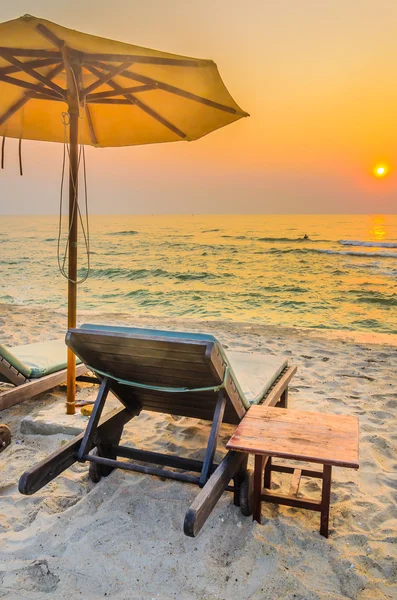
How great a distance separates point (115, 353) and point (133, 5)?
8.45m

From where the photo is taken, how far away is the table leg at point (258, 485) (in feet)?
8.14

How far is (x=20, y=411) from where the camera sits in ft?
13.8

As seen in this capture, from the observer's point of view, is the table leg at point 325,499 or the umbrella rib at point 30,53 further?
the umbrella rib at point 30,53

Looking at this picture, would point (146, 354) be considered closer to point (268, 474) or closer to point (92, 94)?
point (268, 474)

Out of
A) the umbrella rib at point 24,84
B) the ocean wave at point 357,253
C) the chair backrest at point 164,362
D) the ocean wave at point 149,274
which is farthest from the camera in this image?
the ocean wave at point 357,253

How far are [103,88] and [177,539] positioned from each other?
398cm

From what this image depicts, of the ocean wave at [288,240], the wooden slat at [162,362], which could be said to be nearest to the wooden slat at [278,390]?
the wooden slat at [162,362]

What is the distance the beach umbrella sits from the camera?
289 cm

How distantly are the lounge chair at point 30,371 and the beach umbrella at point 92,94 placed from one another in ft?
1.70

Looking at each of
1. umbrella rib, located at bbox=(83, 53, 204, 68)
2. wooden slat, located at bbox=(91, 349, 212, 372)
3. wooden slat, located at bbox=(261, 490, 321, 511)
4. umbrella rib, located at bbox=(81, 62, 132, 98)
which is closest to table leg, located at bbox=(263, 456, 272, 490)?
wooden slat, located at bbox=(261, 490, 321, 511)

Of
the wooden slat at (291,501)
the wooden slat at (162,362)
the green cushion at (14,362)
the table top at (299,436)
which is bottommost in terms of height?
the wooden slat at (291,501)

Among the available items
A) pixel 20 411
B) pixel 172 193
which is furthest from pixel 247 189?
pixel 20 411

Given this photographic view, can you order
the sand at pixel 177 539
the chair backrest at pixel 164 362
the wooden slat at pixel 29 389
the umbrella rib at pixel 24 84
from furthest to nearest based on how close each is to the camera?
the wooden slat at pixel 29 389 < the umbrella rib at pixel 24 84 < the chair backrest at pixel 164 362 < the sand at pixel 177 539

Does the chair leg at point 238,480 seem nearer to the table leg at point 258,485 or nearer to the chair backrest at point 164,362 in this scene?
the table leg at point 258,485
